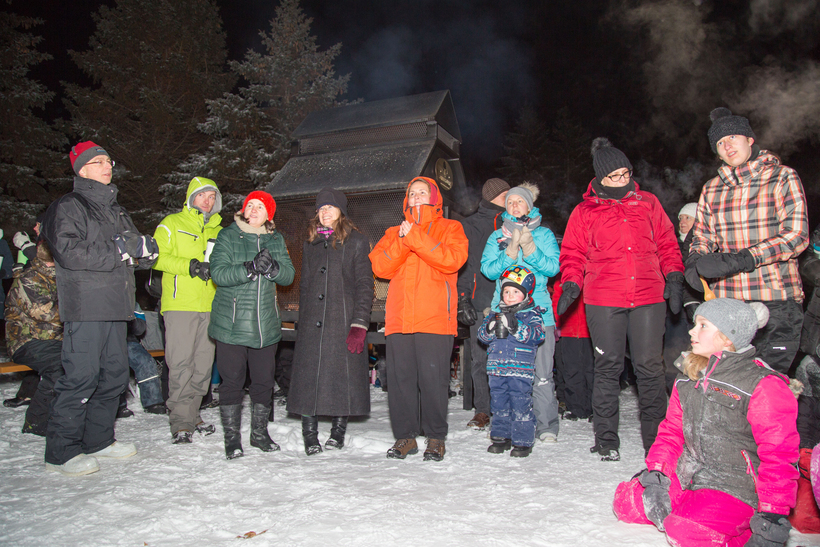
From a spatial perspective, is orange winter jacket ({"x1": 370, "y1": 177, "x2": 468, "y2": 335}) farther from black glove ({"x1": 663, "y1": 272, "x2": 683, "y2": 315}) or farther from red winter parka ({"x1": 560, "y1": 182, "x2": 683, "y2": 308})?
black glove ({"x1": 663, "y1": 272, "x2": 683, "y2": 315})

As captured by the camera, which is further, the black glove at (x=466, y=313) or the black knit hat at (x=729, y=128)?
the black glove at (x=466, y=313)

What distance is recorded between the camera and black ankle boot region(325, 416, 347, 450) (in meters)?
3.88

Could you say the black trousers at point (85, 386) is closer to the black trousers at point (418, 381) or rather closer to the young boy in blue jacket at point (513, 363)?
the black trousers at point (418, 381)

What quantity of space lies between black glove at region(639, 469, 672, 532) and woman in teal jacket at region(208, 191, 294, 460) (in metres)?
2.52

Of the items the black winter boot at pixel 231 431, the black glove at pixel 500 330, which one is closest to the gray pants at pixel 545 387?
the black glove at pixel 500 330

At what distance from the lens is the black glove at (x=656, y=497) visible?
2324mm

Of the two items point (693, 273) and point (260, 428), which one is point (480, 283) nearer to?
point (693, 273)

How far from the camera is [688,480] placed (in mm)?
Answer: 2398

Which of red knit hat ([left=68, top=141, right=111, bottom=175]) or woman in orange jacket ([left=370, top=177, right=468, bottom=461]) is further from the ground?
red knit hat ([left=68, top=141, right=111, bottom=175])

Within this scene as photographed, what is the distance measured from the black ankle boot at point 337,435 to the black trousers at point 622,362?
6.09ft

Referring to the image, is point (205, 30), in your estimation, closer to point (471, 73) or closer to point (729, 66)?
point (471, 73)

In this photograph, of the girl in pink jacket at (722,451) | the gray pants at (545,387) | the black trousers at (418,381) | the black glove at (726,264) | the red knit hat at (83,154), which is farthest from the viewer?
the gray pants at (545,387)

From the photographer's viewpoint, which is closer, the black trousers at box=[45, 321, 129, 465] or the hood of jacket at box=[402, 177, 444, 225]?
the black trousers at box=[45, 321, 129, 465]

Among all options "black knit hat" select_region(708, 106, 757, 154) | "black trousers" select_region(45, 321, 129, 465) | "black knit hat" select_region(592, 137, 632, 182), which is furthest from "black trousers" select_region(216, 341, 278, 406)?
"black knit hat" select_region(708, 106, 757, 154)
